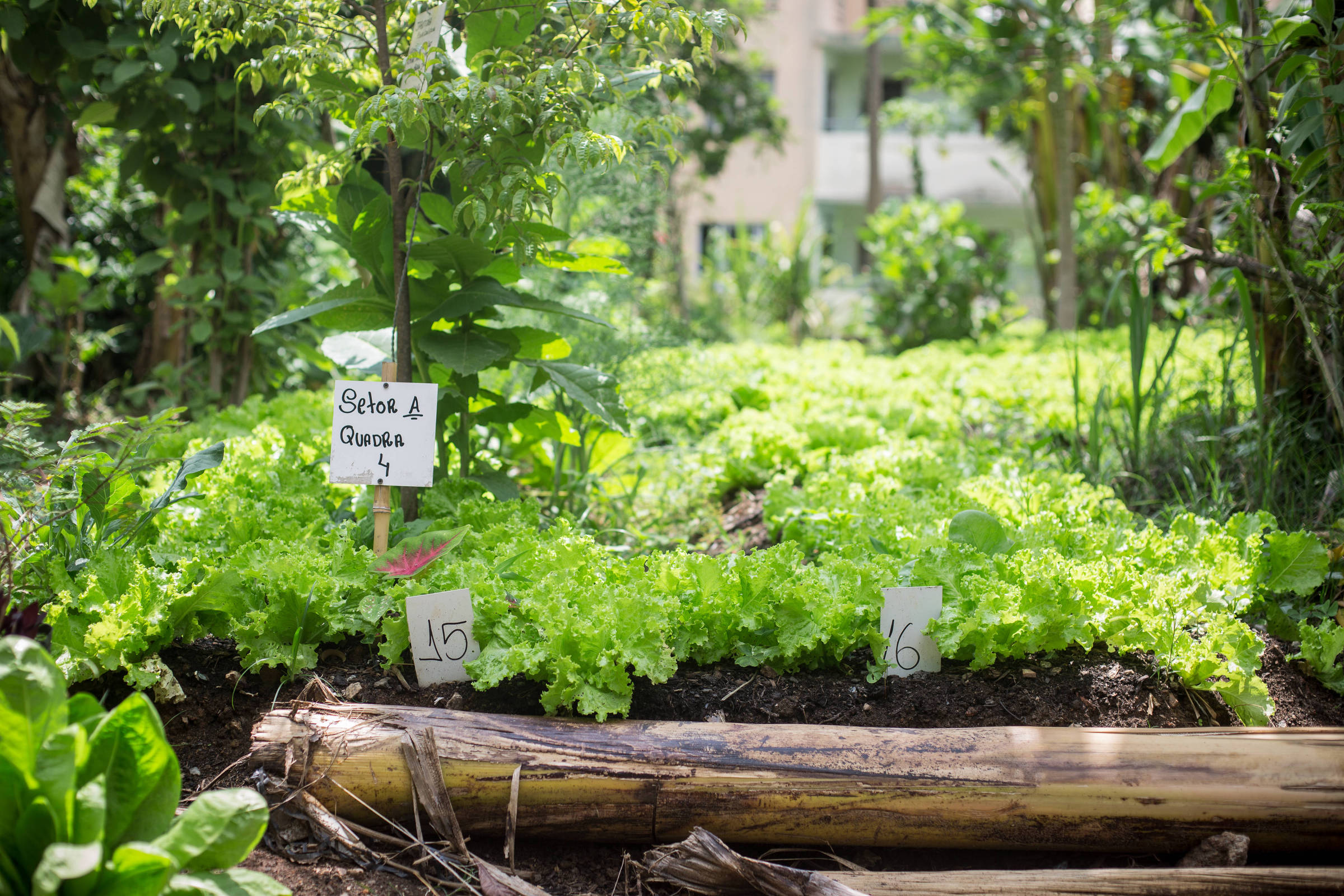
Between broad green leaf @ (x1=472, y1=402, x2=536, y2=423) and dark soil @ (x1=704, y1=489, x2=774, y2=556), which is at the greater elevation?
broad green leaf @ (x1=472, y1=402, x2=536, y2=423)

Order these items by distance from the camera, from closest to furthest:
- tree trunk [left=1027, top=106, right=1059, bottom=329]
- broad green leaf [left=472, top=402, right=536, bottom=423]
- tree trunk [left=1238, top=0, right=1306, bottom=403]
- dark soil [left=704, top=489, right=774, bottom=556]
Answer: broad green leaf [left=472, top=402, right=536, bottom=423]
tree trunk [left=1238, top=0, right=1306, bottom=403]
dark soil [left=704, top=489, right=774, bottom=556]
tree trunk [left=1027, top=106, right=1059, bottom=329]

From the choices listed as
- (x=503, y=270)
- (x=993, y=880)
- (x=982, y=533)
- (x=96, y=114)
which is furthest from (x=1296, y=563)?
(x=96, y=114)

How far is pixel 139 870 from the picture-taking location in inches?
42.4

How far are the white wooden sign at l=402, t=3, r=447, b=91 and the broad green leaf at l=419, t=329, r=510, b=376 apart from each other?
59 cm

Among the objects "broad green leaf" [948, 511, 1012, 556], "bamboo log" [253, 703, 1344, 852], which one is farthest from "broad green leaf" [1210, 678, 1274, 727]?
"broad green leaf" [948, 511, 1012, 556]

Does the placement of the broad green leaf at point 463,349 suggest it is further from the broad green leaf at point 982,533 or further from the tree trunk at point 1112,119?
the tree trunk at point 1112,119

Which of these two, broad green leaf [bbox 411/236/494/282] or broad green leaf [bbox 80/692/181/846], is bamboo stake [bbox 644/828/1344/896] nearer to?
broad green leaf [bbox 80/692/181/846]

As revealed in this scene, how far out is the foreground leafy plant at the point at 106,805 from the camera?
1.09 meters

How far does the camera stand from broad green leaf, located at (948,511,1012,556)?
2145mm

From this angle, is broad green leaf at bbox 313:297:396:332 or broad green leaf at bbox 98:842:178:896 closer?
broad green leaf at bbox 98:842:178:896

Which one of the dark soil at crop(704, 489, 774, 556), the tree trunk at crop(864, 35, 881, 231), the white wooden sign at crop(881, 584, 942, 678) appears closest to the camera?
the white wooden sign at crop(881, 584, 942, 678)

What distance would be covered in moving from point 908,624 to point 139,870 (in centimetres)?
141

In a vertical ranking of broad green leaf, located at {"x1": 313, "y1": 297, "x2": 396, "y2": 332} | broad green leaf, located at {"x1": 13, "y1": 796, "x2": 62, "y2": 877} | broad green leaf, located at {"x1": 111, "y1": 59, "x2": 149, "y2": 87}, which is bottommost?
broad green leaf, located at {"x1": 13, "y1": 796, "x2": 62, "y2": 877}

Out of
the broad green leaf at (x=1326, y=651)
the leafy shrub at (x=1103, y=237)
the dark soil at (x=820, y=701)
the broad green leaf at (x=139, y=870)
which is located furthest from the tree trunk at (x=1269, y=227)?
the leafy shrub at (x=1103, y=237)
